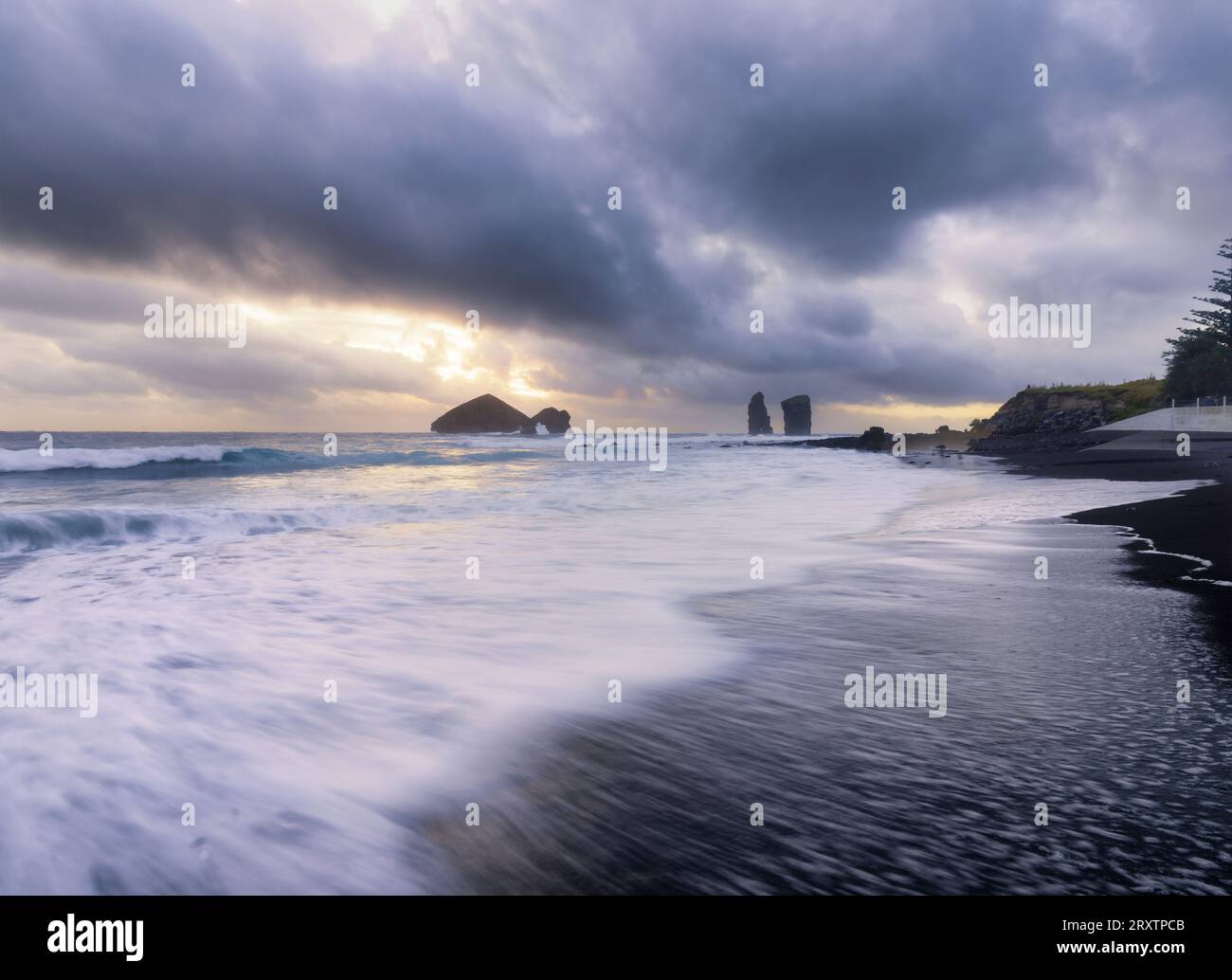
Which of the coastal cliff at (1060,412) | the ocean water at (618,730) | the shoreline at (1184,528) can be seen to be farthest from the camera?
the coastal cliff at (1060,412)

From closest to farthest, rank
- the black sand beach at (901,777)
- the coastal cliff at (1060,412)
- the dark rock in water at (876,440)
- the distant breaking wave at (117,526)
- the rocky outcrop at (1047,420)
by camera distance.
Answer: the black sand beach at (901,777) < the distant breaking wave at (117,526) < the rocky outcrop at (1047,420) < the coastal cliff at (1060,412) < the dark rock in water at (876,440)

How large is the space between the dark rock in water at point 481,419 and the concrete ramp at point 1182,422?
4793 inches

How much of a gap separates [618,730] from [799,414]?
507ft

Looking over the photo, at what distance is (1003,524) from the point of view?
38.2ft

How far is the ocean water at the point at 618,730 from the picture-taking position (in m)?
2.72

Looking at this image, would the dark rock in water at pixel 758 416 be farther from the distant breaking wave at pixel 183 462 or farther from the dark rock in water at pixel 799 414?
the distant breaking wave at pixel 183 462

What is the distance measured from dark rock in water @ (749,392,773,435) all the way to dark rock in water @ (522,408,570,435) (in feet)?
151

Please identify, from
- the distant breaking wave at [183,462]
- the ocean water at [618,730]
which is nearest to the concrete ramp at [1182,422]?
the ocean water at [618,730]

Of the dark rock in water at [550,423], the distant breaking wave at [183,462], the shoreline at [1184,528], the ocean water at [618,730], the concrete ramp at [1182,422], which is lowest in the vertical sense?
the ocean water at [618,730]

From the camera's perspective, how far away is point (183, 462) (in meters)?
37.5

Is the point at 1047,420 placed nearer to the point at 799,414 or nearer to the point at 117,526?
the point at 117,526

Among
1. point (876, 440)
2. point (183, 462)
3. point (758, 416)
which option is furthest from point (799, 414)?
point (183, 462)
